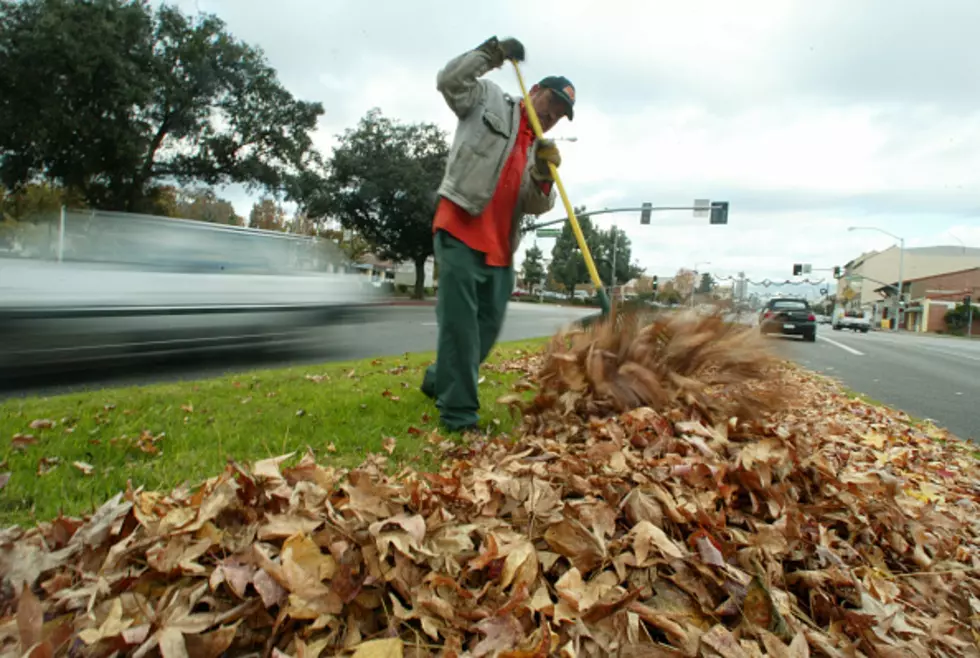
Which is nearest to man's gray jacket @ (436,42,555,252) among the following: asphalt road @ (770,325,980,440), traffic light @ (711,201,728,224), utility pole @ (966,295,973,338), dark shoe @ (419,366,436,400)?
dark shoe @ (419,366,436,400)

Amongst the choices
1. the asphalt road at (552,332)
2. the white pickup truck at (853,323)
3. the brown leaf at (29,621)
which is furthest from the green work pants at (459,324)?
the white pickup truck at (853,323)

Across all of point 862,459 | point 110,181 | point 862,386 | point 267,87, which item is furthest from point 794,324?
point 110,181

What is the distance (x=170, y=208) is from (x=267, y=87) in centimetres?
1119

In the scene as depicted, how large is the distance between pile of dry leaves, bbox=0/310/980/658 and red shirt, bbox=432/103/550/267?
4.26ft

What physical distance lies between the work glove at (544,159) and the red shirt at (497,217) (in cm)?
6

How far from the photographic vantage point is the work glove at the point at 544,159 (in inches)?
125

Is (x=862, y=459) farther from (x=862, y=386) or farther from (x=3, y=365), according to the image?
(x=3, y=365)

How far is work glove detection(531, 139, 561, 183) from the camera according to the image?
318 cm

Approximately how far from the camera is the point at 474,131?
9.89 feet

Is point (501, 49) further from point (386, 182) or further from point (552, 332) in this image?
point (386, 182)

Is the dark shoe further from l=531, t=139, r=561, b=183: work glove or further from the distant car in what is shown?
the distant car

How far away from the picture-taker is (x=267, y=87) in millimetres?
24875

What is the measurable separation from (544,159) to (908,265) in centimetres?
10050

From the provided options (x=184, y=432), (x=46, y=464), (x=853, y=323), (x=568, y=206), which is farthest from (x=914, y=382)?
(x=853, y=323)
